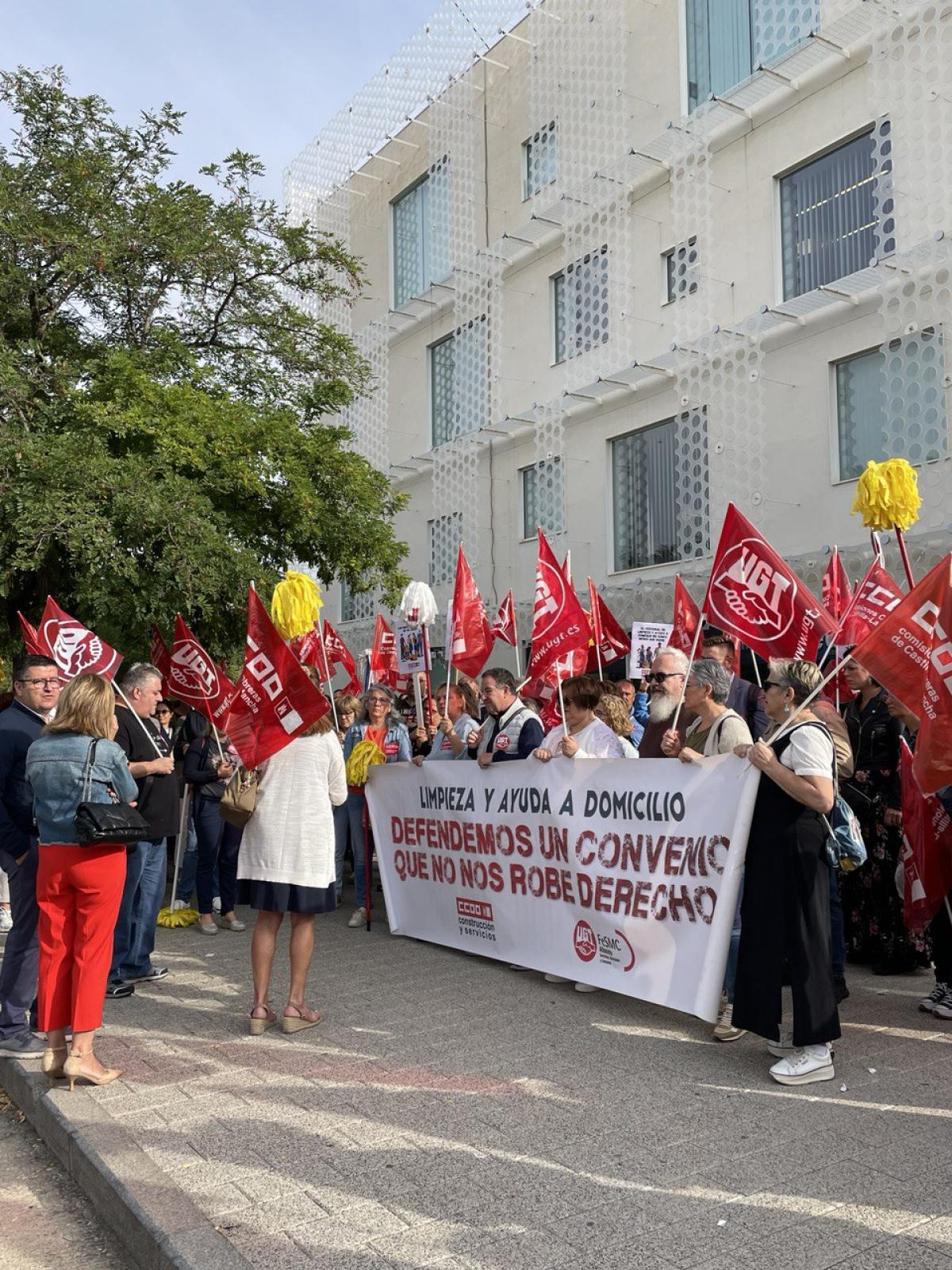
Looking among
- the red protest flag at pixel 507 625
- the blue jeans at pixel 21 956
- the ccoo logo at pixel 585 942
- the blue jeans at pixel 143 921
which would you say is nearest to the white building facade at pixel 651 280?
the red protest flag at pixel 507 625

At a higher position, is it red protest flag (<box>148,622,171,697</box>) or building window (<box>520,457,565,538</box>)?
building window (<box>520,457,565,538</box>)

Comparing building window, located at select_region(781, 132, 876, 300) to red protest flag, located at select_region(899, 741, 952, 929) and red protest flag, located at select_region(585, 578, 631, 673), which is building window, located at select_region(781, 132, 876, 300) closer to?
red protest flag, located at select_region(585, 578, 631, 673)

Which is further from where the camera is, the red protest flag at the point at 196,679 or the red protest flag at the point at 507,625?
the red protest flag at the point at 507,625

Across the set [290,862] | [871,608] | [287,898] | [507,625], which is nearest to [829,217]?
[507,625]

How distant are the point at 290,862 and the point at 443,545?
61.3 feet

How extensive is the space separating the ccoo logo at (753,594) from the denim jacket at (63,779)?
349cm

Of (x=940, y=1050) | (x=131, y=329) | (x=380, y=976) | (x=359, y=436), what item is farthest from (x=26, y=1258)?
(x=359, y=436)

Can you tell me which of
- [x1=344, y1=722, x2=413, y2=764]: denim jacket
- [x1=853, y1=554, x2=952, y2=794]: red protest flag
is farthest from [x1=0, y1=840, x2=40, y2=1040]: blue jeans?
[x1=853, y1=554, x2=952, y2=794]: red protest flag

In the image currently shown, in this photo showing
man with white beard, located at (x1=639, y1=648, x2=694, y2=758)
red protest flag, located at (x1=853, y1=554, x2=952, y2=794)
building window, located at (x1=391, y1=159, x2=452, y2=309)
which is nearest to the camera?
red protest flag, located at (x1=853, y1=554, x2=952, y2=794)

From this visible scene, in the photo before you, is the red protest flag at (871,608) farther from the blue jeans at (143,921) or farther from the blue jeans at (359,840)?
the blue jeans at (143,921)

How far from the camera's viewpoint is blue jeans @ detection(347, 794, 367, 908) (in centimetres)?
900

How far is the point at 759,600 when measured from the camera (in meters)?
6.49

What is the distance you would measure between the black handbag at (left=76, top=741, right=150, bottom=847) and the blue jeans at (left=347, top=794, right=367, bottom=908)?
3.51m

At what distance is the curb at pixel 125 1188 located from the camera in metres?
3.56
